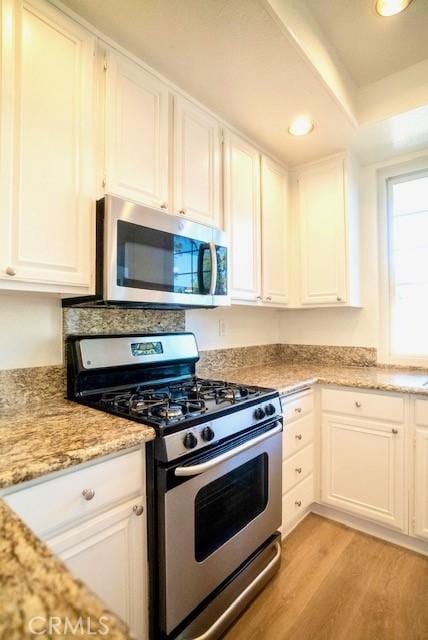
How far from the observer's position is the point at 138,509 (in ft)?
3.63

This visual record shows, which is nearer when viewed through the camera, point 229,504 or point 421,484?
point 229,504

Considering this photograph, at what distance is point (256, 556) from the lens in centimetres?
154

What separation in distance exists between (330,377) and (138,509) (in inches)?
58.7

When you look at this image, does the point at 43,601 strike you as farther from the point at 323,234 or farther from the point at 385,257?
the point at 385,257

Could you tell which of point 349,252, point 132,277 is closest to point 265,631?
point 132,277

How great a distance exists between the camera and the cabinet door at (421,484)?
5.85 ft

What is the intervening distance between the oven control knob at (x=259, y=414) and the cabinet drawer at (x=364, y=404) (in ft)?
2.42

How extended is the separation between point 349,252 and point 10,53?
220cm

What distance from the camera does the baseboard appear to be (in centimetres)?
185

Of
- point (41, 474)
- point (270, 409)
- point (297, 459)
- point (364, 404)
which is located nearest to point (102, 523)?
point (41, 474)

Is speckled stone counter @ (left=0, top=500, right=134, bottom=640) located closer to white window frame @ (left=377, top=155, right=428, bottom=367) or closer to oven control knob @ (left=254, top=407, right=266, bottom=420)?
oven control knob @ (left=254, top=407, right=266, bottom=420)

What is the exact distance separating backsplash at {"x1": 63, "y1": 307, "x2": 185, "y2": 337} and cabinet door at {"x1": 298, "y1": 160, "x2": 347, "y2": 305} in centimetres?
113

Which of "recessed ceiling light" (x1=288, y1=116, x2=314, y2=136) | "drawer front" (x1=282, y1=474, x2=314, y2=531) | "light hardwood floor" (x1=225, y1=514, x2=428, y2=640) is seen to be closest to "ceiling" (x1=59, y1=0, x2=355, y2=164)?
"recessed ceiling light" (x1=288, y1=116, x2=314, y2=136)

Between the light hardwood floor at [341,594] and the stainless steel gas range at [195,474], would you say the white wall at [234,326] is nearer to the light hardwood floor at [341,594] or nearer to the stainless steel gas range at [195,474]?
the stainless steel gas range at [195,474]
